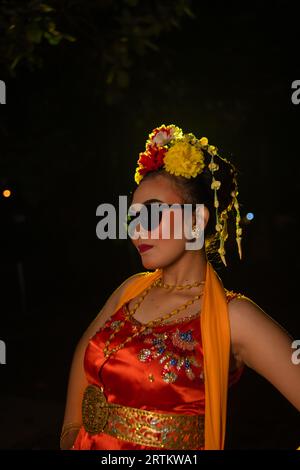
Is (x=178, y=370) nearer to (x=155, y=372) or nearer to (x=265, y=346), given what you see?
(x=155, y=372)

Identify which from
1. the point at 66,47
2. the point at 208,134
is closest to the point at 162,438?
the point at 66,47

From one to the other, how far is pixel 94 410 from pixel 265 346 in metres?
0.72

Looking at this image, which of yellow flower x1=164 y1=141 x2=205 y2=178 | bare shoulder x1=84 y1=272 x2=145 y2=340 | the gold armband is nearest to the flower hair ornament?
yellow flower x1=164 y1=141 x2=205 y2=178

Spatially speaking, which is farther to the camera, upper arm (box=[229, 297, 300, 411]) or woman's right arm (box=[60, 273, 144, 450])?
woman's right arm (box=[60, 273, 144, 450])

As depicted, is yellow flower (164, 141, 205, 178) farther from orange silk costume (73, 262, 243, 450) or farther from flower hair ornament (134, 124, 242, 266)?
orange silk costume (73, 262, 243, 450)

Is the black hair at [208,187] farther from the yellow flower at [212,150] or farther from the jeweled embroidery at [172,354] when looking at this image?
the jeweled embroidery at [172,354]

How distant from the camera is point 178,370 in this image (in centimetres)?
244

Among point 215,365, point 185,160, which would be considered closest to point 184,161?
point 185,160

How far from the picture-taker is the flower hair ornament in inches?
104

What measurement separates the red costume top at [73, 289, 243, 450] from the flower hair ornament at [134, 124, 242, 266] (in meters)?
0.35

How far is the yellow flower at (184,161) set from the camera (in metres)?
2.63

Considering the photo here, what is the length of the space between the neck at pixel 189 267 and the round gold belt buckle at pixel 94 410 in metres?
0.56
